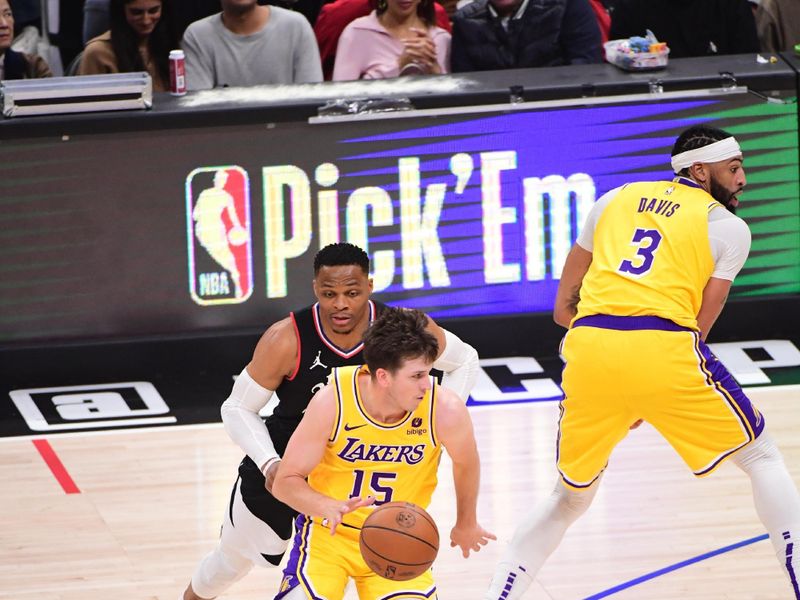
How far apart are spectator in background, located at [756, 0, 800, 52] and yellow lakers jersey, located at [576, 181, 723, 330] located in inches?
179

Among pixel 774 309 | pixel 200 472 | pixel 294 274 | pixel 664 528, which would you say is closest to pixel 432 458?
pixel 664 528

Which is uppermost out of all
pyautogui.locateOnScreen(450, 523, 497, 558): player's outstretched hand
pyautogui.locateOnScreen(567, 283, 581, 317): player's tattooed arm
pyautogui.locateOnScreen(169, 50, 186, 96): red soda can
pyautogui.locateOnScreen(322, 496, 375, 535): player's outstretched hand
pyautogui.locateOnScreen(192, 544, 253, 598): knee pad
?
pyautogui.locateOnScreen(169, 50, 186, 96): red soda can

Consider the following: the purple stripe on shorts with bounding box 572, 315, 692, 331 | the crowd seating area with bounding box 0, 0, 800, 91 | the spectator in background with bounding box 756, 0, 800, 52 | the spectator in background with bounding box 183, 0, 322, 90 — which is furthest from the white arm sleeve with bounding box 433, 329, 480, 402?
the spectator in background with bounding box 756, 0, 800, 52

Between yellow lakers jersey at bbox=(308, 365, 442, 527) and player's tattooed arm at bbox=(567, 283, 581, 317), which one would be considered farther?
player's tattooed arm at bbox=(567, 283, 581, 317)

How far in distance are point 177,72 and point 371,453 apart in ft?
14.7

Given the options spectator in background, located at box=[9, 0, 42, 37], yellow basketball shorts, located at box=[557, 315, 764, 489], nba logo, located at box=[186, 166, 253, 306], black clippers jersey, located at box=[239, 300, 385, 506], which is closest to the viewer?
black clippers jersey, located at box=[239, 300, 385, 506]

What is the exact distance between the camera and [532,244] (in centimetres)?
868

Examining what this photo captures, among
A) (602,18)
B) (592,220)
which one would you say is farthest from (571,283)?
(602,18)

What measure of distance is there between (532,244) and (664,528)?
8.25 feet

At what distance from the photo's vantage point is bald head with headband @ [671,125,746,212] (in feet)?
18.0

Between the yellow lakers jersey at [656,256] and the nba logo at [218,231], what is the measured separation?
11.3 feet

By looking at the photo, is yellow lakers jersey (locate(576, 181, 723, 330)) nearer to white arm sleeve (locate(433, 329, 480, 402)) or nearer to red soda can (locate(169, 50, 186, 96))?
white arm sleeve (locate(433, 329, 480, 402))

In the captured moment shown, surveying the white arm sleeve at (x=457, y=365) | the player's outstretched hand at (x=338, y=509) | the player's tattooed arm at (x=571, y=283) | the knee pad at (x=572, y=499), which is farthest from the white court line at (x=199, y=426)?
the player's outstretched hand at (x=338, y=509)

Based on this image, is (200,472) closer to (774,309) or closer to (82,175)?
(82,175)
